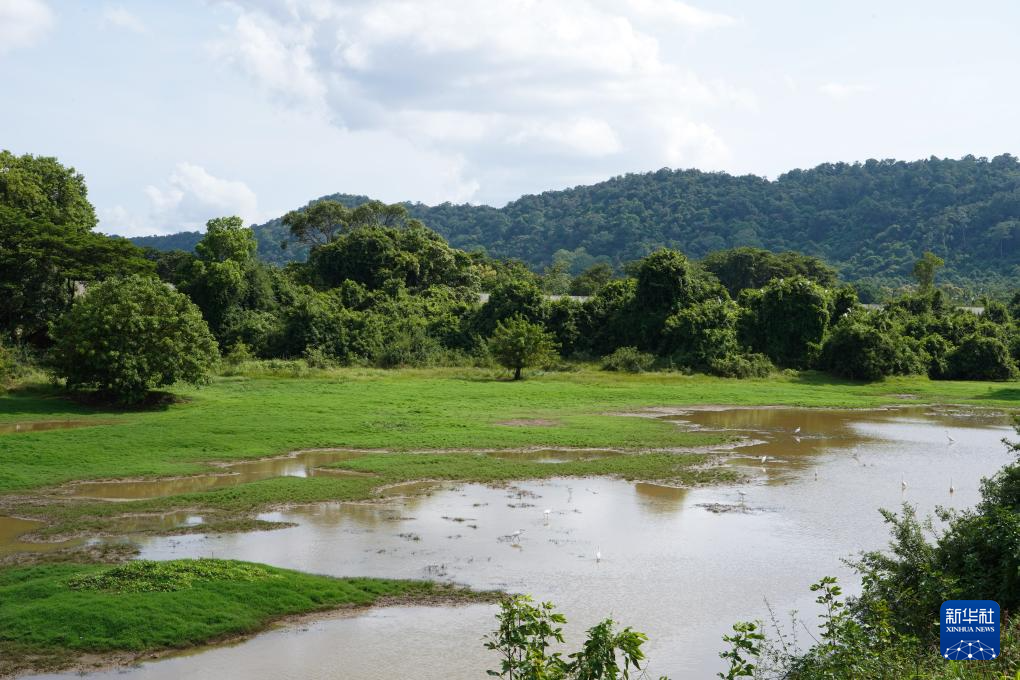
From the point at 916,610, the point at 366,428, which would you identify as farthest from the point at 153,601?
the point at 366,428

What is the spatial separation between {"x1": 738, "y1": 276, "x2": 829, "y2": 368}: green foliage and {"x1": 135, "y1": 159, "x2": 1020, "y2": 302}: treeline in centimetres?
5586

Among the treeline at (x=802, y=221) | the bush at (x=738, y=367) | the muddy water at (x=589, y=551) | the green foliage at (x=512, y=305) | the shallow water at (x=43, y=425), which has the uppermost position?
the treeline at (x=802, y=221)

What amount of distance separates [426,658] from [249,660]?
2513 millimetres

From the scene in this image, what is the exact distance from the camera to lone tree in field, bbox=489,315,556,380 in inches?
1822

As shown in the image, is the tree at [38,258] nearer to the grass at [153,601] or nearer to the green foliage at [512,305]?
the green foliage at [512,305]

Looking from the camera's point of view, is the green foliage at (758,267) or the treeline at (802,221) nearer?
the green foliage at (758,267)

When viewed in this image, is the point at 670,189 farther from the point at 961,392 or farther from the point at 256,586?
the point at 256,586

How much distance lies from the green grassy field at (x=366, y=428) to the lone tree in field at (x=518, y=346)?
4.57 feet

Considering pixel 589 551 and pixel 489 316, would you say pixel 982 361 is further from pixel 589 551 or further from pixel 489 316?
pixel 589 551

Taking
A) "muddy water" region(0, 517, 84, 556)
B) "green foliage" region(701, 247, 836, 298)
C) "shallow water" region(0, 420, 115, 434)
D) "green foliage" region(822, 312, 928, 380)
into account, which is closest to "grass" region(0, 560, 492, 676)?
"muddy water" region(0, 517, 84, 556)

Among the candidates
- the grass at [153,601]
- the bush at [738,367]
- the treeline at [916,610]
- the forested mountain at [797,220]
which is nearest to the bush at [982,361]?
the bush at [738,367]

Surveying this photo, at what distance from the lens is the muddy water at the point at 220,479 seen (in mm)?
21906

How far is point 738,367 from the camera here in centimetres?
5109

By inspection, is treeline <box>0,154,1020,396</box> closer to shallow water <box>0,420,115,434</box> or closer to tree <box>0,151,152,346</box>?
tree <box>0,151,152,346</box>
